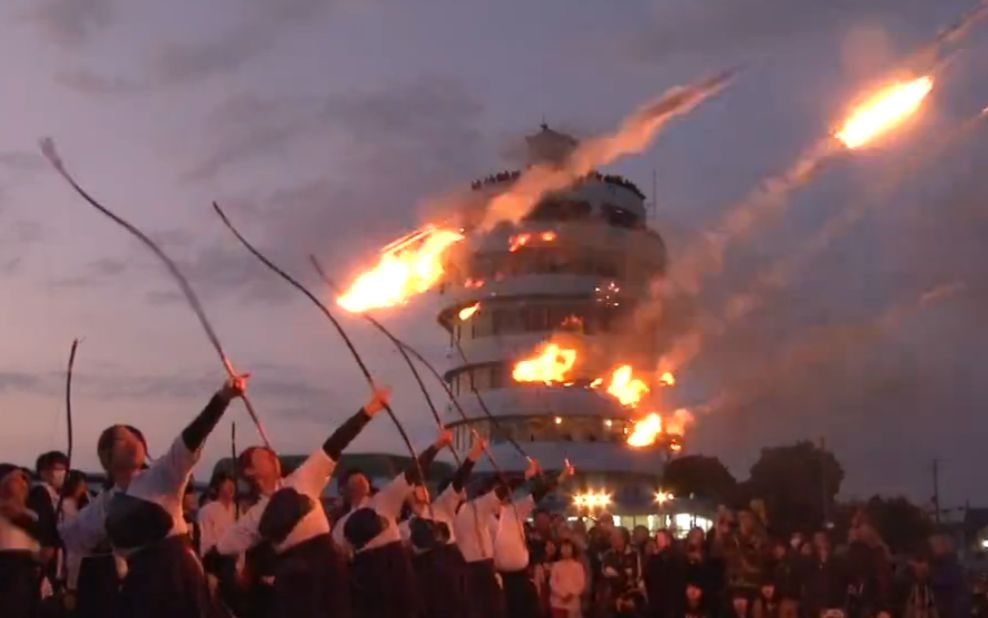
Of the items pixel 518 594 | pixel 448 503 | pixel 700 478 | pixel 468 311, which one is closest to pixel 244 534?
pixel 448 503

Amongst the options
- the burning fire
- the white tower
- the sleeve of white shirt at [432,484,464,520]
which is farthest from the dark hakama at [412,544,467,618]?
the burning fire

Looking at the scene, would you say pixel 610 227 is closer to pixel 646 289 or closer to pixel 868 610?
pixel 646 289

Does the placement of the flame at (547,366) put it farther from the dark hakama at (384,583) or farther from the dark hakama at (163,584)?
the dark hakama at (163,584)

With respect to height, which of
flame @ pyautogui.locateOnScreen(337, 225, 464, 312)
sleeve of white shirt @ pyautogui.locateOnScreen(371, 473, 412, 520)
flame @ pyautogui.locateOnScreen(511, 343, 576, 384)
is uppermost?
flame @ pyautogui.locateOnScreen(511, 343, 576, 384)

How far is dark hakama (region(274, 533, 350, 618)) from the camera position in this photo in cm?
1020

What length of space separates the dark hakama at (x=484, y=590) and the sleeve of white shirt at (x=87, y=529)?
627 cm

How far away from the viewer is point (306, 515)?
33.6ft

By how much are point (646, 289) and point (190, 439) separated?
2087 inches

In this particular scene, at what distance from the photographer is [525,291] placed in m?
59.7

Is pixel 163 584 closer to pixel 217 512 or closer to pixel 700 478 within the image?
pixel 217 512

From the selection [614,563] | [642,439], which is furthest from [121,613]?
[642,439]

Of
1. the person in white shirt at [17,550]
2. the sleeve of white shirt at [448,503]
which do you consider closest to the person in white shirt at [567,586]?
the sleeve of white shirt at [448,503]

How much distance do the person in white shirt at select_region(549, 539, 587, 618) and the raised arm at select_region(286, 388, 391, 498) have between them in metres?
10.2

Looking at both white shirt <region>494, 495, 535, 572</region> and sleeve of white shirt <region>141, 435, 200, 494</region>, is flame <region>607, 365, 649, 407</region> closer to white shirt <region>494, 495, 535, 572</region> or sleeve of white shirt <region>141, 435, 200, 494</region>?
white shirt <region>494, 495, 535, 572</region>
